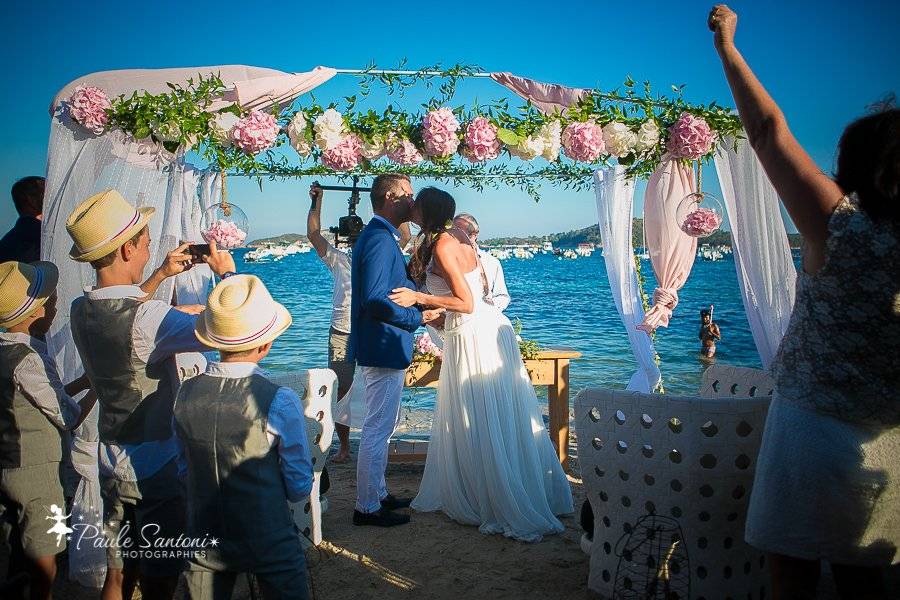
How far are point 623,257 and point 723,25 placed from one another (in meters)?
2.82

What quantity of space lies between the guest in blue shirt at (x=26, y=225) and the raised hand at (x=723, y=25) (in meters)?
4.50

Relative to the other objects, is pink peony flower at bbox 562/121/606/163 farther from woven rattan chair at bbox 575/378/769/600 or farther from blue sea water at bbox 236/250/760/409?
blue sea water at bbox 236/250/760/409

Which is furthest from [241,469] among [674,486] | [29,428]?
[674,486]

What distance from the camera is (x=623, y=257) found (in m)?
4.80

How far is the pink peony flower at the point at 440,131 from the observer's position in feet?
14.1

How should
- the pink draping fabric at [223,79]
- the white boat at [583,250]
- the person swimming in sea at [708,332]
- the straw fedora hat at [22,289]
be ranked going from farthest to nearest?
the white boat at [583,250] < the person swimming in sea at [708,332] < the pink draping fabric at [223,79] < the straw fedora hat at [22,289]

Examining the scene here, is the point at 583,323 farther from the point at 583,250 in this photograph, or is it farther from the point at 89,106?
the point at 583,250

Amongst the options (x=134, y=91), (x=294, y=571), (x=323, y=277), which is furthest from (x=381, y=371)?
(x=323, y=277)

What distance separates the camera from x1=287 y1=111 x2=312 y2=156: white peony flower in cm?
441

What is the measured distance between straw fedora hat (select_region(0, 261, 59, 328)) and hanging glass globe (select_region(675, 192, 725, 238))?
12.1ft

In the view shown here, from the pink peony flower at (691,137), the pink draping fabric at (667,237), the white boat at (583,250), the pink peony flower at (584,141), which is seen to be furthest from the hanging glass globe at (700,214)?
the white boat at (583,250)

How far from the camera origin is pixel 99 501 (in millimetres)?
3453

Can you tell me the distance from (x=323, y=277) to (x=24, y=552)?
41736 mm

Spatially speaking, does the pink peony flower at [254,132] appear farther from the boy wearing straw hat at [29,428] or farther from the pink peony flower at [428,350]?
the pink peony flower at [428,350]
